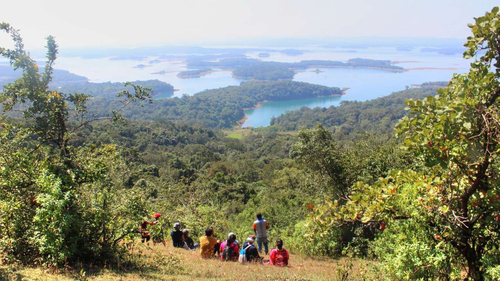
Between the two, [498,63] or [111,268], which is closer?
[498,63]

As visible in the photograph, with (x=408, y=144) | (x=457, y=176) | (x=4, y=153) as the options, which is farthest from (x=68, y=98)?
→ (x=457, y=176)

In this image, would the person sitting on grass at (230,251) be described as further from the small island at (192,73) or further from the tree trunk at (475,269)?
the small island at (192,73)

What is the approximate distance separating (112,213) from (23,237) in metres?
1.21

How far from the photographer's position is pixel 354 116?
3499 inches

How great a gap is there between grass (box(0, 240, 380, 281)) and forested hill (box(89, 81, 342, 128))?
78252 mm

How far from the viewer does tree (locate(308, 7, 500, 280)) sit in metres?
2.28

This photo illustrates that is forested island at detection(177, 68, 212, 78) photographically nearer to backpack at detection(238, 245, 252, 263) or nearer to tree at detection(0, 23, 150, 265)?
tree at detection(0, 23, 150, 265)

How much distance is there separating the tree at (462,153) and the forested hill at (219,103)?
81642 mm

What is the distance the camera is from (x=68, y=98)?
200 inches

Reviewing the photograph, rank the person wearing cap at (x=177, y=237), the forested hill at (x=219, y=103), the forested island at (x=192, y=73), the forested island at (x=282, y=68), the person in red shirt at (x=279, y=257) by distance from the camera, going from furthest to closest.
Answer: the forested island at (x=192, y=73), the forested island at (x=282, y=68), the forested hill at (x=219, y=103), the person wearing cap at (x=177, y=237), the person in red shirt at (x=279, y=257)

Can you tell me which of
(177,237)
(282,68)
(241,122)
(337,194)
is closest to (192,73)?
(282,68)

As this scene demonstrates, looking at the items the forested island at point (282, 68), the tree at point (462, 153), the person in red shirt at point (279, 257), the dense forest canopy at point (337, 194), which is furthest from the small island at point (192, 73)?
the tree at point (462, 153)

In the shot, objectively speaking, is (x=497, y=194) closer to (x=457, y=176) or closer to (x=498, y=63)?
(x=457, y=176)

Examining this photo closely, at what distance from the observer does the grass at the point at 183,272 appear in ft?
13.4
